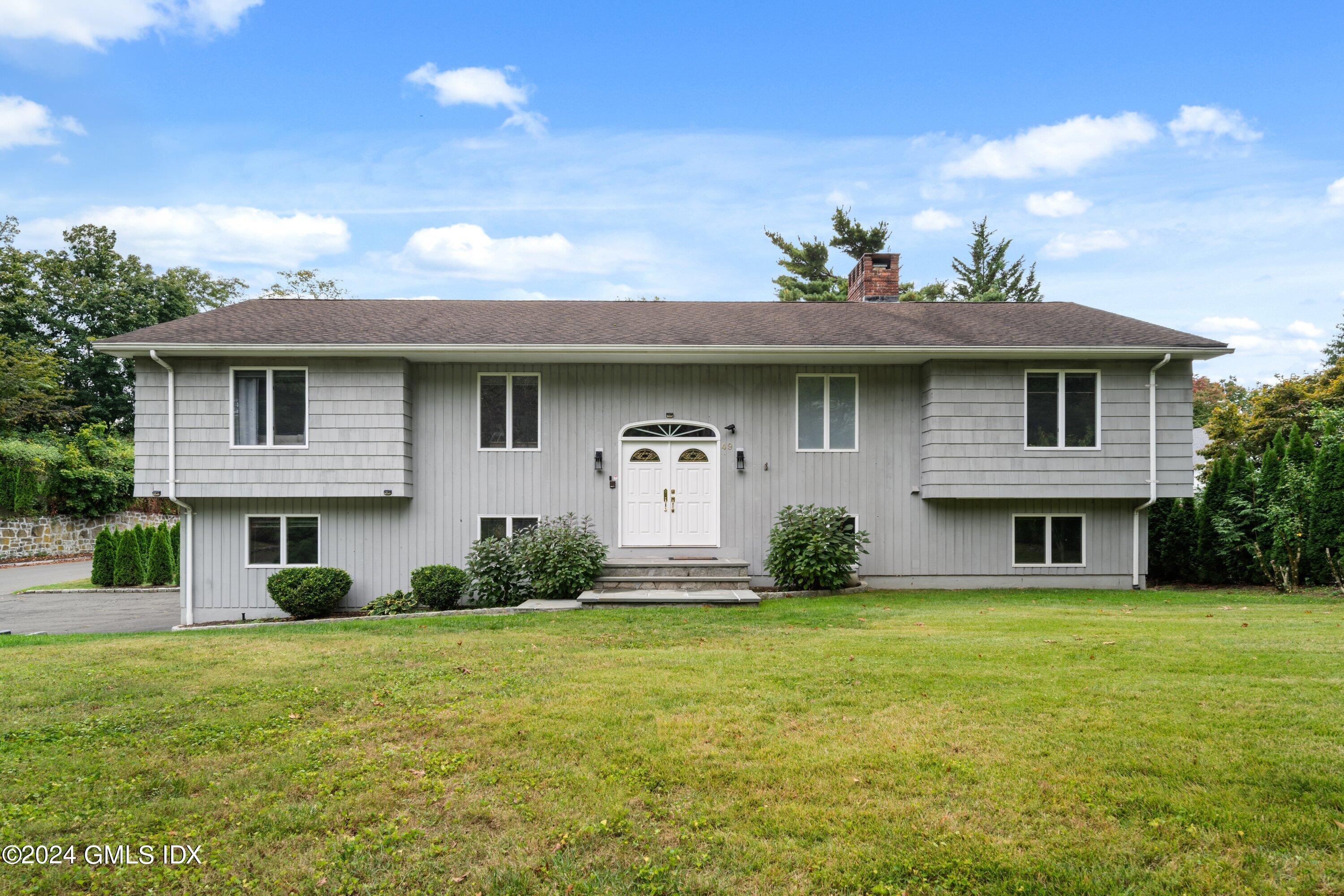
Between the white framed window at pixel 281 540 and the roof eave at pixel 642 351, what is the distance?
2482 millimetres

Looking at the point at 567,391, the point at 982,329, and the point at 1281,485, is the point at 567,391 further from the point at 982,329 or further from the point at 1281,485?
the point at 1281,485

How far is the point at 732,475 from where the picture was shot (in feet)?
39.8

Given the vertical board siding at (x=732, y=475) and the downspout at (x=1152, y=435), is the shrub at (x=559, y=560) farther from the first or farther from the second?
the downspout at (x=1152, y=435)

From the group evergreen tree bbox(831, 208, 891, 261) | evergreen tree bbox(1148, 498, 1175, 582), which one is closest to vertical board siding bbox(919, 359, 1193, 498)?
evergreen tree bbox(1148, 498, 1175, 582)

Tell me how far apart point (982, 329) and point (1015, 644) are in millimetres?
7118

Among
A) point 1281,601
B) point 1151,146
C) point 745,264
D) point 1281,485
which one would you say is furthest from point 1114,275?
point 1281,601

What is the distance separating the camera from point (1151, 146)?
18844mm

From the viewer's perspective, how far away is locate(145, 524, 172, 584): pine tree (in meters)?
17.3

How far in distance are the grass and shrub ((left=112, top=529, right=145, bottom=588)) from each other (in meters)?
12.6

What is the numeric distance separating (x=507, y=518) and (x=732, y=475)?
143 inches

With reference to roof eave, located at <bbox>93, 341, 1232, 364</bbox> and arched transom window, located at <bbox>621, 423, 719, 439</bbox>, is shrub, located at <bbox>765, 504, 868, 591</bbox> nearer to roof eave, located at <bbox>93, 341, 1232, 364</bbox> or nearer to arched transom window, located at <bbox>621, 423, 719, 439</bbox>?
arched transom window, located at <bbox>621, 423, 719, 439</bbox>

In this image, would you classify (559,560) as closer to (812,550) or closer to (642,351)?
(642,351)

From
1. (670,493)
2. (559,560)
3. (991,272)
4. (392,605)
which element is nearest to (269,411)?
(392,605)

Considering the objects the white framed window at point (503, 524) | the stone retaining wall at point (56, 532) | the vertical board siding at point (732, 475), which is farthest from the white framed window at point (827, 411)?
the stone retaining wall at point (56, 532)
